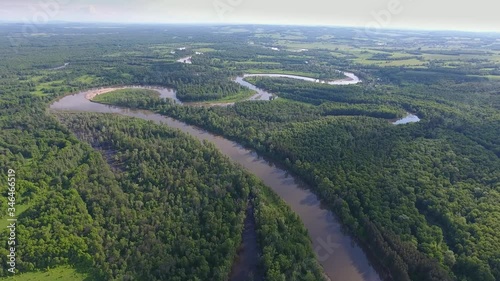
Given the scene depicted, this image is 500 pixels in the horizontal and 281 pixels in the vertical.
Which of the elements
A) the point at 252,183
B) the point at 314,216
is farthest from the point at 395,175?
the point at 252,183

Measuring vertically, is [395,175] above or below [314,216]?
above

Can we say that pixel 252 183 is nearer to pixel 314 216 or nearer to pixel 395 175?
pixel 314 216

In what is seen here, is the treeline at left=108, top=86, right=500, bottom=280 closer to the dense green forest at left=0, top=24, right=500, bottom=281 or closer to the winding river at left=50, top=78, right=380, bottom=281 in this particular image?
the dense green forest at left=0, top=24, right=500, bottom=281

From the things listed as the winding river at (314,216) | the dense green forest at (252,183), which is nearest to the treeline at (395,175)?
the dense green forest at (252,183)

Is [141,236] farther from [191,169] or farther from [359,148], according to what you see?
[359,148]

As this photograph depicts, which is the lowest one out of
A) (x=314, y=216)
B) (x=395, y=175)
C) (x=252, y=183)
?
(x=314, y=216)

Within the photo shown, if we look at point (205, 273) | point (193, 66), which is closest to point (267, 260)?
point (205, 273)

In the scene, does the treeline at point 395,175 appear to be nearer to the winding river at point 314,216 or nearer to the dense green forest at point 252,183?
the dense green forest at point 252,183
